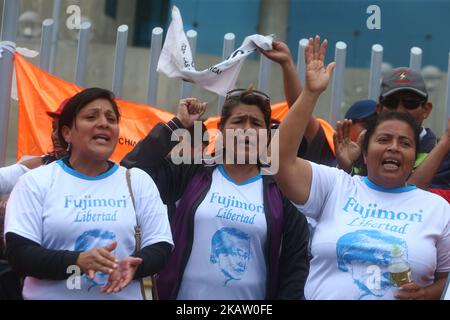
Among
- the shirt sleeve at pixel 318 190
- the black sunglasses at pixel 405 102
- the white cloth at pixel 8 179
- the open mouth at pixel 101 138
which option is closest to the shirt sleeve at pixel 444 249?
the shirt sleeve at pixel 318 190

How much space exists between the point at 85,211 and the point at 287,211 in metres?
0.95

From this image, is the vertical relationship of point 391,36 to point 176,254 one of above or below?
above

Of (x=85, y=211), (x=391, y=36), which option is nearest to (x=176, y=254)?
(x=85, y=211)

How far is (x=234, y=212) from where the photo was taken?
3.38 m

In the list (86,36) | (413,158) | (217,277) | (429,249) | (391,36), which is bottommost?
(217,277)

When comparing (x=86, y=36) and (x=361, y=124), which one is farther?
(x=86, y=36)

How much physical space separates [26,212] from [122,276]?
1.49ft

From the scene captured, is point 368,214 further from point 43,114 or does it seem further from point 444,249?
point 43,114

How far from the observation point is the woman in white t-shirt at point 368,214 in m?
3.03

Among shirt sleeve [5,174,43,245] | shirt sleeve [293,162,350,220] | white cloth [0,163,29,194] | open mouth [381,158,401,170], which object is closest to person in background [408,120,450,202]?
open mouth [381,158,401,170]

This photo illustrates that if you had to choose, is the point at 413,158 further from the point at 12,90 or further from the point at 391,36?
the point at 391,36

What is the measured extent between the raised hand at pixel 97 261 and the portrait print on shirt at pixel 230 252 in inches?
23.2

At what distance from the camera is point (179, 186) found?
360 centimetres

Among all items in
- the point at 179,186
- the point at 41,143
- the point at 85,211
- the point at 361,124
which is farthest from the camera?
the point at 41,143
